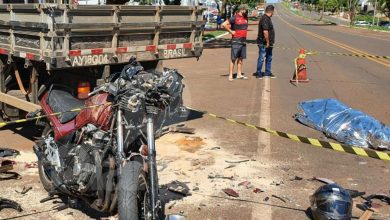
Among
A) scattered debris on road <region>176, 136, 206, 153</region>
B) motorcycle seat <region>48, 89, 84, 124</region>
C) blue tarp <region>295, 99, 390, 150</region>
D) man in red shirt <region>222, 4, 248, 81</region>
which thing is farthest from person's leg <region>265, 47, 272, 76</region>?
motorcycle seat <region>48, 89, 84, 124</region>

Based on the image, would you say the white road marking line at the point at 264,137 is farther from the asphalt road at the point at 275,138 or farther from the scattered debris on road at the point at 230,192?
the scattered debris on road at the point at 230,192

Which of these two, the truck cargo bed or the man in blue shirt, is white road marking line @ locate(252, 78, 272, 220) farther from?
the truck cargo bed

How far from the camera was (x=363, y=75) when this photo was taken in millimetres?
15117

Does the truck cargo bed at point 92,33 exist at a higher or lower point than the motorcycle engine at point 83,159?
higher

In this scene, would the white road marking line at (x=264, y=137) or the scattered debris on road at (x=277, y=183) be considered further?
the scattered debris on road at (x=277, y=183)

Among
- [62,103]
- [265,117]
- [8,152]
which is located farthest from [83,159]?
[265,117]

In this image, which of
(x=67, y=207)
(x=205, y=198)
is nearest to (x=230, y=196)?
(x=205, y=198)

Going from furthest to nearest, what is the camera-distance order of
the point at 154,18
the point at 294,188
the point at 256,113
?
the point at 256,113, the point at 154,18, the point at 294,188

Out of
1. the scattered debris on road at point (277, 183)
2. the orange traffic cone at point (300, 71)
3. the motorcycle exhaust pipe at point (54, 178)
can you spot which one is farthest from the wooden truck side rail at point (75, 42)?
the orange traffic cone at point (300, 71)

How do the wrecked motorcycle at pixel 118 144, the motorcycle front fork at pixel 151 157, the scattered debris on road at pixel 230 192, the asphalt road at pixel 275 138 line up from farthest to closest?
the scattered debris on road at pixel 230 192 < the asphalt road at pixel 275 138 < the wrecked motorcycle at pixel 118 144 < the motorcycle front fork at pixel 151 157

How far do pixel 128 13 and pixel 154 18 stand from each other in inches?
23.0

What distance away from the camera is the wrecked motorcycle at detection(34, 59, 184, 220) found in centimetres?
376

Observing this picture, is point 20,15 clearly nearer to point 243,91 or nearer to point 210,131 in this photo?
point 210,131

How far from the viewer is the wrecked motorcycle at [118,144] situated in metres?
3.76
